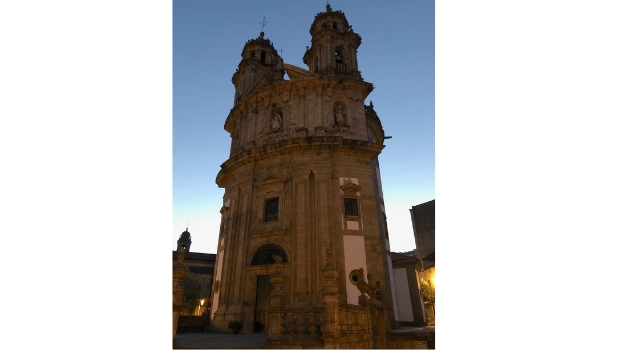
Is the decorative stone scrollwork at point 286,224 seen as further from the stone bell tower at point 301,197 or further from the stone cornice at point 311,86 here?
the stone cornice at point 311,86

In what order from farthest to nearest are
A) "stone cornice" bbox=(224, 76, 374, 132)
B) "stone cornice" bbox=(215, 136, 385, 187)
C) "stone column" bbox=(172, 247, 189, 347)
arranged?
1. "stone cornice" bbox=(224, 76, 374, 132)
2. "stone cornice" bbox=(215, 136, 385, 187)
3. "stone column" bbox=(172, 247, 189, 347)

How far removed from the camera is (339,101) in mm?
20922

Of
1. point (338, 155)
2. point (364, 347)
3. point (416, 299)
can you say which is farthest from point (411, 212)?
point (364, 347)

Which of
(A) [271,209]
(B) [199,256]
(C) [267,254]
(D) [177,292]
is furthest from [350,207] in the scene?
(B) [199,256]

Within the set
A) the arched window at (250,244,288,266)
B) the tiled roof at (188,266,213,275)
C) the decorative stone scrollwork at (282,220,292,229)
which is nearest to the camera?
the arched window at (250,244,288,266)

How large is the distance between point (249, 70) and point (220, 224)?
1291 centimetres

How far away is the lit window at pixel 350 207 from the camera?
17422mm

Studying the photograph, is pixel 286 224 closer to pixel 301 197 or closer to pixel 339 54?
pixel 301 197

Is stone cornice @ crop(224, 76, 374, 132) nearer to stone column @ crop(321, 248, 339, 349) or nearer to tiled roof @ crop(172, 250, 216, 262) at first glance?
stone column @ crop(321, 248, 339, 349)

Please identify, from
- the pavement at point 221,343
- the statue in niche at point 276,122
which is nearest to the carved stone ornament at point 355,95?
the statue in niche at point 276,122

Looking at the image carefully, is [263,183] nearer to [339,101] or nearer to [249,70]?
[339,101]

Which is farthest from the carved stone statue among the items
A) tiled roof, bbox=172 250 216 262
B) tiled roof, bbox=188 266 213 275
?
tiled roof, bbox=172 250 216 262

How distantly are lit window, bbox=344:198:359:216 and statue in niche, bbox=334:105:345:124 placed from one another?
5192 mm

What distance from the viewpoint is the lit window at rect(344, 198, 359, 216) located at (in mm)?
17422
